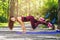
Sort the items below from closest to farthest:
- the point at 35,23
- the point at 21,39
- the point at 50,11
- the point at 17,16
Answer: the point at 21,39 → the point at 17,16 → the point at 35,23 → the point at 50,11

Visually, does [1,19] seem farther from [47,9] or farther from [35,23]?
[35,23]

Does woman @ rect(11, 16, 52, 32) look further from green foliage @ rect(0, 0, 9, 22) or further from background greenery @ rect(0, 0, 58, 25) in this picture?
green foliage @ rect(0, 0, 9, 22)

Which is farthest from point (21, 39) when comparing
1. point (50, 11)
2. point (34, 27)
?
point (50, 11)

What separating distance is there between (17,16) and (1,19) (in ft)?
18.1

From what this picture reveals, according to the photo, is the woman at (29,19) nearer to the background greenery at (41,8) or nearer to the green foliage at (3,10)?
the background greenery at (41,8)

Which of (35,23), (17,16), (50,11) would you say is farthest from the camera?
(50,11)

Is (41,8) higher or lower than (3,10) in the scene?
higher

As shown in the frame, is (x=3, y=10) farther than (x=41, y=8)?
Yes

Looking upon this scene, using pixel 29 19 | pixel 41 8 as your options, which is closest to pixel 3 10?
pixel 41 8

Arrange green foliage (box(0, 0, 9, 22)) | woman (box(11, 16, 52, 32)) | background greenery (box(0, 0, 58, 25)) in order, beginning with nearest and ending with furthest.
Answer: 1. woman (box(11, 16, 52, 32))
2. background greenery (box(0, 0, 58, 25))
3. green foliage (box(0, 0, 9, 22))

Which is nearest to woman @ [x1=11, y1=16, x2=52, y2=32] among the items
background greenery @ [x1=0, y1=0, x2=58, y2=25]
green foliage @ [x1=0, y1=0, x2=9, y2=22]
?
background greenery @ [x1=0, y1=0, x2=58, y2=25]

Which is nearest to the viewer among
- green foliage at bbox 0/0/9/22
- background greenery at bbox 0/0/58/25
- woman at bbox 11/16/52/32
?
woman at bbox 11/16/52/32

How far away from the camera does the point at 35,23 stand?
34.5 ft

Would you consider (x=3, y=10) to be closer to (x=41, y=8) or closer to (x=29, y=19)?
(x=41, y=8)
